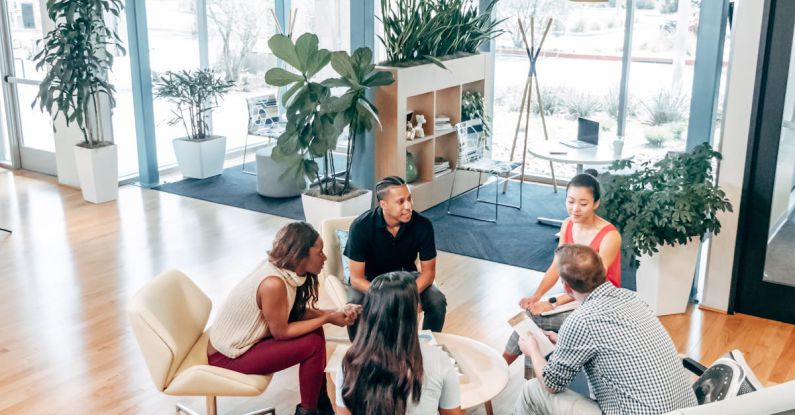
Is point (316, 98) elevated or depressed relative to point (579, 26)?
depressed

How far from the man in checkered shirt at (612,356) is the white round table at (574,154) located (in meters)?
3.57

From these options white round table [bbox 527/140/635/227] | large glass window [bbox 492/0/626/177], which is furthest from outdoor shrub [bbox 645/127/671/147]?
white round table [bbox 527/140/635/227]

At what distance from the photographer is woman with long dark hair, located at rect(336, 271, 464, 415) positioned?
2863 mm

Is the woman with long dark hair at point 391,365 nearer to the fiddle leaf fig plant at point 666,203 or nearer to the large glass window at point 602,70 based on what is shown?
the fiddle leaf fig plant at point 666,203

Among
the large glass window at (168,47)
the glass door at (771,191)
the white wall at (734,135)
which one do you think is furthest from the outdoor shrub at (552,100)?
the large glass window at (168,47)

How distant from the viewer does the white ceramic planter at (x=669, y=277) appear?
18.3ft

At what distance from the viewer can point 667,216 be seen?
532cm

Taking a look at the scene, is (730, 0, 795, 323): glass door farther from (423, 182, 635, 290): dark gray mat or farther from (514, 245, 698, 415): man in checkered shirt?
(514, 245, 698, 415): man in checkered shirt

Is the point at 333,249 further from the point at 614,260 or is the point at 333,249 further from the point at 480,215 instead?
the point at 480,215

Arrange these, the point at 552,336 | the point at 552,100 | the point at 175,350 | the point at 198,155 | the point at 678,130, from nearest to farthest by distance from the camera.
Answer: the point at 175,350 < the point at 552,336 < the point at 678,130 < the point at 552,100 < the point at 198,155

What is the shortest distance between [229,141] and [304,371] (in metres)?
6.40

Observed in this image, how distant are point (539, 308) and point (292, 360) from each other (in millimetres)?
1296

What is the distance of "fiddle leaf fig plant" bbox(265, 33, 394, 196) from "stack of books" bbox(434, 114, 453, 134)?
54.7 inches

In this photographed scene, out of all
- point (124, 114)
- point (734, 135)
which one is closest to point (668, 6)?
point (734, 135)
